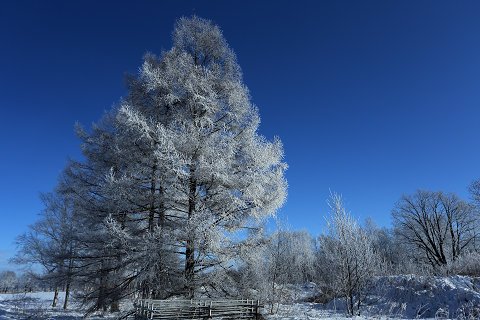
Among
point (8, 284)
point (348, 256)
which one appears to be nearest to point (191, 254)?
point (348, 256)

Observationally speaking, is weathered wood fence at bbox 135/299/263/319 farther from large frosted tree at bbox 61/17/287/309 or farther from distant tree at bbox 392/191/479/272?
distant tree at bbox 392/191/479/272

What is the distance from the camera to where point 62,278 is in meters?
13.2

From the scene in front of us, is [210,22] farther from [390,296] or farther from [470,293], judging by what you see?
[390,296]

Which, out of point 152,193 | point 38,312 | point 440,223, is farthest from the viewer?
point 440,223

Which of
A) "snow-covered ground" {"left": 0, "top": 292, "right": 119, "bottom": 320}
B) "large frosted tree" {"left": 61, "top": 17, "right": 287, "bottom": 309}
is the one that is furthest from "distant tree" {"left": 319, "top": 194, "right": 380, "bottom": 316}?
"snow-covered ground" {"left": 0, "top": 292, "right": 119, "bottom": 320}

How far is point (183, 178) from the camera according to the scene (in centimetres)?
1014

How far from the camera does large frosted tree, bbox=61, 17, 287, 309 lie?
985 centimetres

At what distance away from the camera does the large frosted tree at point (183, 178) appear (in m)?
9.85

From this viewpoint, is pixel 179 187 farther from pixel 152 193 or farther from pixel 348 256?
pixel 348 256

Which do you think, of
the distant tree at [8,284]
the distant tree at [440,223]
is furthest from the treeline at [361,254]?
the distant tree at [8,284]

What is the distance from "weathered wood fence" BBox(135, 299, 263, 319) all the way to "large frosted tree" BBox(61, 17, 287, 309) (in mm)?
594

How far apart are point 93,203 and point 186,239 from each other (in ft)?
16.8

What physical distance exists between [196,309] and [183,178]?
3789 millimetres

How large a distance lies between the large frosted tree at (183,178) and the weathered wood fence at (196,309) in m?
0.59
